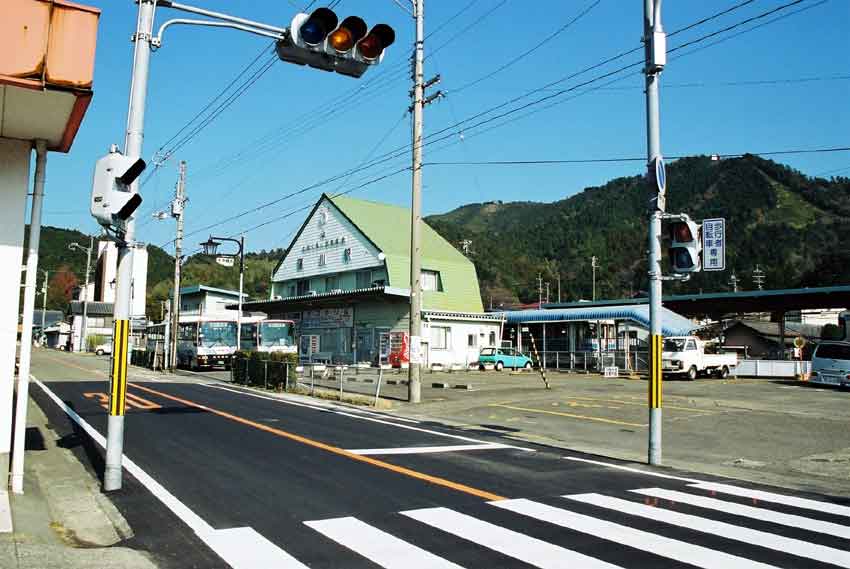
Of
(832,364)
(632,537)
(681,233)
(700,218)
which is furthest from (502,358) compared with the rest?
(700,218)

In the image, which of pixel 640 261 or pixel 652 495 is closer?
pixel 652 495

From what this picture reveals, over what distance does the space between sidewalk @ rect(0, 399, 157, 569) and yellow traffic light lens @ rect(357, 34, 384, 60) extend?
604cm

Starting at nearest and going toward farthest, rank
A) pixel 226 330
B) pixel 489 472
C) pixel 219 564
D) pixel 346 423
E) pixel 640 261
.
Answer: pixel 219 564
pixel 489 472
pixel 346 423
pixel 226 330
pixel 640 261

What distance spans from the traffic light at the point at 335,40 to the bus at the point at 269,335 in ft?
114

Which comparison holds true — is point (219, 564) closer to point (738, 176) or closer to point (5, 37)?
point (5, 37)

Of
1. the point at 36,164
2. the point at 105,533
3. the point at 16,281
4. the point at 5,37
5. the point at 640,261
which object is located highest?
the point at 640,261

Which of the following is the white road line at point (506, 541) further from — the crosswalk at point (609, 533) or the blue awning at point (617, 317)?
the blue awning at point (617, 317)

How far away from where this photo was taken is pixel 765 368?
39.9 meters

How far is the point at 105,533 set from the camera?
271 inches

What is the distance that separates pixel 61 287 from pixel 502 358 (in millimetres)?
91389

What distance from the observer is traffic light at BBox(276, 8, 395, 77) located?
8.71 meters

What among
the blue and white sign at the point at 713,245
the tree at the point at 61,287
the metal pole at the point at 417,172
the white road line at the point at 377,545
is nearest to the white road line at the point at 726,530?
the white road line at the point at 377,545

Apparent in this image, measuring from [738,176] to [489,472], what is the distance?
165805 mm

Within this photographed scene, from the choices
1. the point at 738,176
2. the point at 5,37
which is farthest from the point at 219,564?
the point at 738,176
